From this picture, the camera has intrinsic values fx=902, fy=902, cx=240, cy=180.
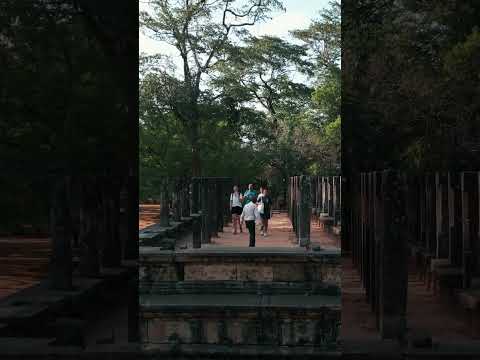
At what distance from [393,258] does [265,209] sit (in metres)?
2.09

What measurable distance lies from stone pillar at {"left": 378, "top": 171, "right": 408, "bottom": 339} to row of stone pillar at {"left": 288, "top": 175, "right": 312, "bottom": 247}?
1173mm

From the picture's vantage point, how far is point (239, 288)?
7.55m

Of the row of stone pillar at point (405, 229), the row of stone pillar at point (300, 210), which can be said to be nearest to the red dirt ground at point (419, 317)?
the row of stone pillar at point (405, 229)

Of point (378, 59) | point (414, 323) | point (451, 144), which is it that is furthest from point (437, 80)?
point (414, 323)

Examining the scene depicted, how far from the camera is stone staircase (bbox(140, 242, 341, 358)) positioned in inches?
277

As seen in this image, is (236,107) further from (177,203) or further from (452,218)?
(452,218)

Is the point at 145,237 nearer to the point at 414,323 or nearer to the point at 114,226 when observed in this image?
the point at 414,323

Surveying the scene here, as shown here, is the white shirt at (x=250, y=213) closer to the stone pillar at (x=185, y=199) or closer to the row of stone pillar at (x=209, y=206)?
the row of stone pillar at (x=209, y=206)

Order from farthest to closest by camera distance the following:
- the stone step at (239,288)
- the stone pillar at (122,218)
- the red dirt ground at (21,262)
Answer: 1. the red dirt ground at (21,262)
2. the stone pillar at (122,218)
3. the stone step at (239,288)

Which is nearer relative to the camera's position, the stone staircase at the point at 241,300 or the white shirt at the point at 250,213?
the stone staircase at the point at 241,300

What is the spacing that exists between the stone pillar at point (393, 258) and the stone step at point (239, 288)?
182cm

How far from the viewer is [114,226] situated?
15.1m

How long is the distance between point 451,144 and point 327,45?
10255 mm

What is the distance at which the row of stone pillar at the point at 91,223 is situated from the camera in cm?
1170
